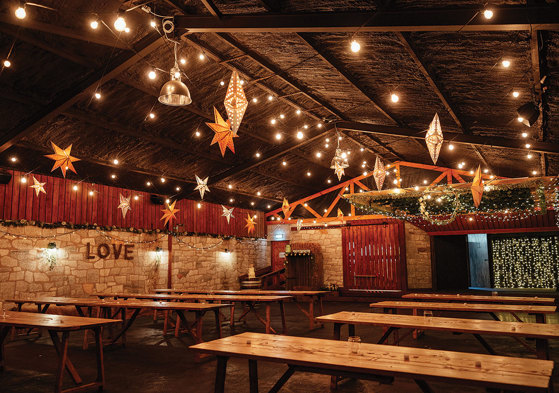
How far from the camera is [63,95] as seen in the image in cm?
676

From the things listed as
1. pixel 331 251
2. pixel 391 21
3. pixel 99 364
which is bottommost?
pixel 99 364

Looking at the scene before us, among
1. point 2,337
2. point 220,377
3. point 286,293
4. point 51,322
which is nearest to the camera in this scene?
point 220,377

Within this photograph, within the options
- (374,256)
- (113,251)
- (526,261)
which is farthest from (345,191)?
(113,251)

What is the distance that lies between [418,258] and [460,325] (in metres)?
9.61

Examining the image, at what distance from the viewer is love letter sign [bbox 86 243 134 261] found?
362 inches

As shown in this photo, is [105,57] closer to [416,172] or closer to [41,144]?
[41,144]

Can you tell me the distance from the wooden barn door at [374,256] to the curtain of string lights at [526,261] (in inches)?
136

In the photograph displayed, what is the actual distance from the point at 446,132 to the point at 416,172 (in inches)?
170

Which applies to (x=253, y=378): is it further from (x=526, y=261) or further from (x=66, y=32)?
(x=526, y=261)

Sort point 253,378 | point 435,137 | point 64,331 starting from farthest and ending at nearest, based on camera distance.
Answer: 1. point 435,137
2. point 64,331
3. point 253,378

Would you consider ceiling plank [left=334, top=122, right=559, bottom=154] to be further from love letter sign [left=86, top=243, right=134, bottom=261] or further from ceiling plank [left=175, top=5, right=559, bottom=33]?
love letter sign [left=86, top=243, right=134, bottom=261]

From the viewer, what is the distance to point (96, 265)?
9289 millimetres

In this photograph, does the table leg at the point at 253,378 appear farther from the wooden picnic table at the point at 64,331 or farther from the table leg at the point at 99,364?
the table leg at the point at 99,364

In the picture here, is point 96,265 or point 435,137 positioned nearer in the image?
point 435,137
